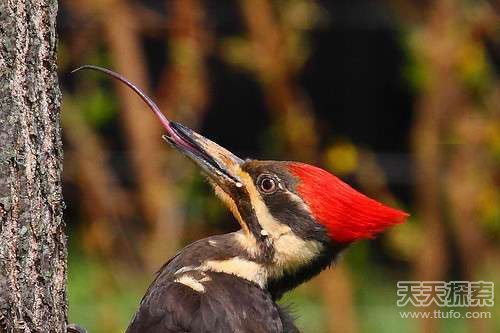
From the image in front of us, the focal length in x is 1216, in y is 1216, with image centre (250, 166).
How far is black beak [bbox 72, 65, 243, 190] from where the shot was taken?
3.58 m

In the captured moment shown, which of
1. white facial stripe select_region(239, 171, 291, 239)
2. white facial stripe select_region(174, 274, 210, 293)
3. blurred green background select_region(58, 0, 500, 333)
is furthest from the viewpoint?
blurred green background select_region(58, 0, 500, 333)

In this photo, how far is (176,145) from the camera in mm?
3572

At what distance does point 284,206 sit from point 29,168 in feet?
3.71

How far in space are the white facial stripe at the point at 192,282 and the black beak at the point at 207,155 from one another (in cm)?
33

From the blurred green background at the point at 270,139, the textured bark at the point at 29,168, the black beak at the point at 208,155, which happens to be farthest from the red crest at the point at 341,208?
the blurred green background at the point at 270,139

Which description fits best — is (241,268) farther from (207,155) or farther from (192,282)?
(207,155)

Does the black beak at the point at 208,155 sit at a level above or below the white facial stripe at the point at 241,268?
above

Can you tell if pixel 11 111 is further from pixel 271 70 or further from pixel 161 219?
pixel 161 219

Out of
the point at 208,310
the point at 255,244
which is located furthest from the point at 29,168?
the point at 255,244

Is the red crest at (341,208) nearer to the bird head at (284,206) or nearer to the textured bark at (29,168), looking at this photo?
the bird head at (284,206)

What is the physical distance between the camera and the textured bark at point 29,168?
268cm

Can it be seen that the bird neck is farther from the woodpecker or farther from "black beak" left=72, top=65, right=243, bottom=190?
"black beak" left=72, top=65, right=243, bottom=190

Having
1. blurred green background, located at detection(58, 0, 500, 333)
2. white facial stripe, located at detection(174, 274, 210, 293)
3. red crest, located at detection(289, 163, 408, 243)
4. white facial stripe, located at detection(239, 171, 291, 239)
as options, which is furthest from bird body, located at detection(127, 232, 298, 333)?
blurred green background, located at detection(58, 0, 500, 333)

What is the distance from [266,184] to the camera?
373cm
